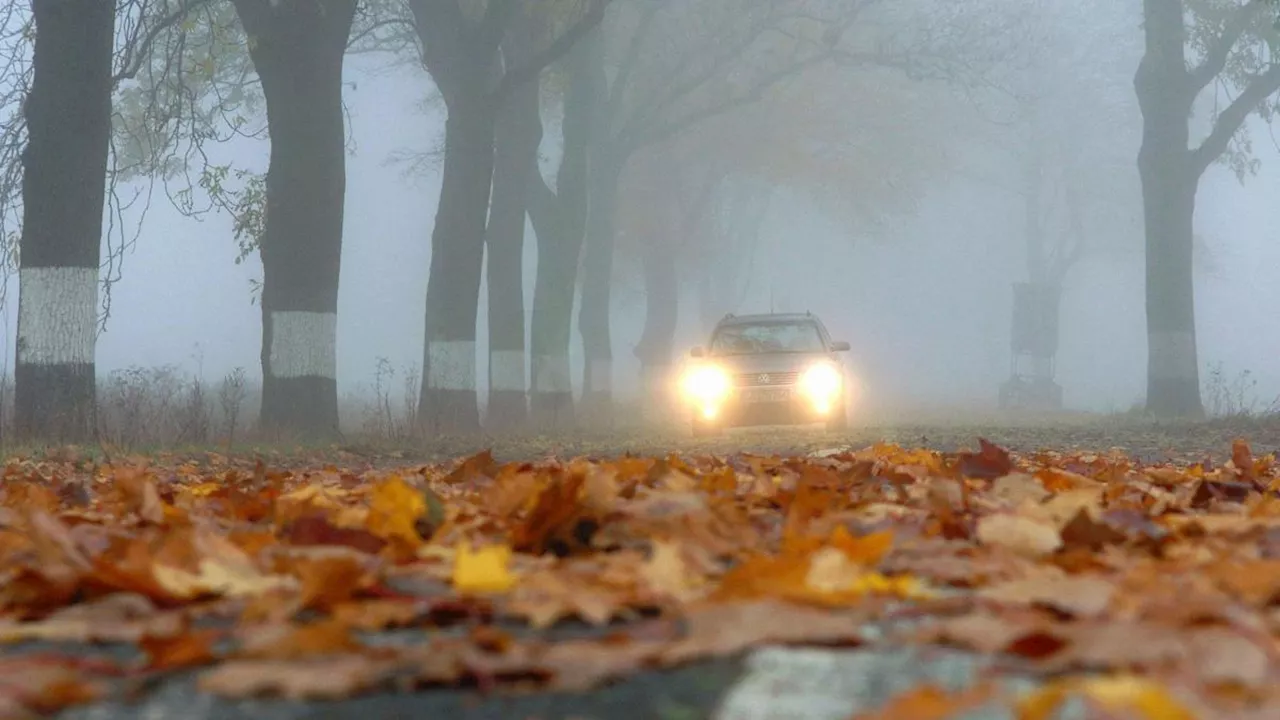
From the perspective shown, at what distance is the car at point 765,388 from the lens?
56.2ft

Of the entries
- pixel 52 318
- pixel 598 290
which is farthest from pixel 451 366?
pixel 598 290

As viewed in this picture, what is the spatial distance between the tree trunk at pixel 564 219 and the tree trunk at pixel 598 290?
3.09 m

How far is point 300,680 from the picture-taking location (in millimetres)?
1646

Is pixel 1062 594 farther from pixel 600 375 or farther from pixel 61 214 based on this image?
pixel 600 375

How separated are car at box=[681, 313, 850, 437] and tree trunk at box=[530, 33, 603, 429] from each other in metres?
7.80

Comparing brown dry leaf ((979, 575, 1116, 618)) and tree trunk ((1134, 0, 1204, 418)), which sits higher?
tree trunk ((1134, 0, 1204, 418))

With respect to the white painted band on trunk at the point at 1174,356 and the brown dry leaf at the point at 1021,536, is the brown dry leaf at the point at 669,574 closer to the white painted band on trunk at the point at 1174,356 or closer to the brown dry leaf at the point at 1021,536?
the brown dry leaf at the point at 1021,536

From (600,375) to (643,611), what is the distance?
92.9 feet

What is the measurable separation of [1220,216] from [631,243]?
85956 millimetres

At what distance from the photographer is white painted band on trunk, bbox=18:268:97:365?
37.9 feet

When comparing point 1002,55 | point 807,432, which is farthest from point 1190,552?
point 1002,55

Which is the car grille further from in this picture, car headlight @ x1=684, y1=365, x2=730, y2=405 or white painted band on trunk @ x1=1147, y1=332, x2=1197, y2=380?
white painted band on trunk @ x1=1147, y1=332, x2=1197, y2=380

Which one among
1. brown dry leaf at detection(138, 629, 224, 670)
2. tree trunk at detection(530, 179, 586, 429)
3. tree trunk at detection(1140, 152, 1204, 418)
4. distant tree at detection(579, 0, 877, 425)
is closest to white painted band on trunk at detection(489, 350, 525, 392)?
tree trunk at detection(530, 179, 586, 429)

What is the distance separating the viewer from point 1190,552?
8.55 ft
